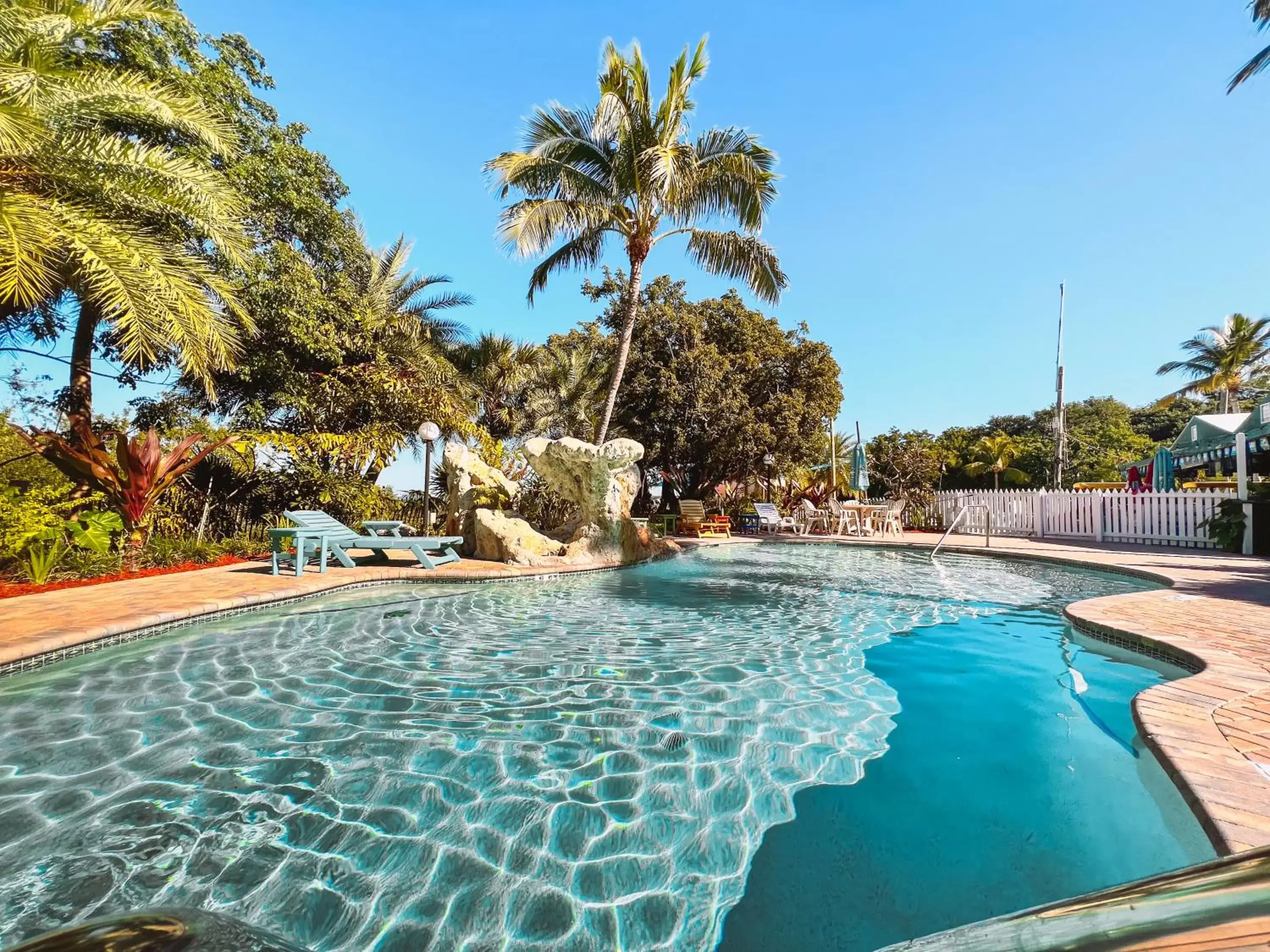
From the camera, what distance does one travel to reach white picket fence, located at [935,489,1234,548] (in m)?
11.9

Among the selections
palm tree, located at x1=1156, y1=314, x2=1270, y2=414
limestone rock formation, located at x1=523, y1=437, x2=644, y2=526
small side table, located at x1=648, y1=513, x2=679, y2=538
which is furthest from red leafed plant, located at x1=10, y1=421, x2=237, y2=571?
palm tree, located at x1=1156, y1=314, x2=1270, y2=414

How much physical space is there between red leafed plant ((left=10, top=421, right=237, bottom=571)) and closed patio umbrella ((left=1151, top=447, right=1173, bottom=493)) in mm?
22694

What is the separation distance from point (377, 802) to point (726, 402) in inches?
657

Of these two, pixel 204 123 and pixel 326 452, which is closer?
pixel 204 123

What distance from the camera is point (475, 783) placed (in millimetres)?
2820

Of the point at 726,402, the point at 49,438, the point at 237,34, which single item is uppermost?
the point at 237,34

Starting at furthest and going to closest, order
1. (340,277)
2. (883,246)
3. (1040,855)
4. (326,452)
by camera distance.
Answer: (883,246) → (340,277) → (326,452) → (1040,855)

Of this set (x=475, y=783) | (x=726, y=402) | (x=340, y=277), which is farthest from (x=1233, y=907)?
(x=726, y=402)

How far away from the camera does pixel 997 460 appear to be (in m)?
33.4

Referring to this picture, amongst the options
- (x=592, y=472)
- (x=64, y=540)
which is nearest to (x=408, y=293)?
(x=592, y=472)

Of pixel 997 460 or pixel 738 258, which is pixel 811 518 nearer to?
pixel 738 258

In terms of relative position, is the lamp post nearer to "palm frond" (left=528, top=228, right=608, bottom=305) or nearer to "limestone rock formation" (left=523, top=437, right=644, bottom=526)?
"limestone rock formation" (left=523, top=437, right=644, bottom=526)

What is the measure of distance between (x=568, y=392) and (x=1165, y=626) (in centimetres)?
2060

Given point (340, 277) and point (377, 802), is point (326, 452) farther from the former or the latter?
point (377, 802)
